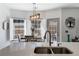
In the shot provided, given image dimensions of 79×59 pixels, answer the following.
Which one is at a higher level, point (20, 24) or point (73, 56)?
point (20, 24)

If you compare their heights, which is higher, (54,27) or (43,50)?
(54,27)

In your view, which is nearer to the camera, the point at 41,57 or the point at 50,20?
the point at 41,57

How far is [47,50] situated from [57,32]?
15.8 ft

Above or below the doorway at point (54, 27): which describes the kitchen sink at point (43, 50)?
below

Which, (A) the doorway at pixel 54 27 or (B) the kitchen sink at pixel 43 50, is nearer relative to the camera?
(B) the kitchen sink at pixel 43 50

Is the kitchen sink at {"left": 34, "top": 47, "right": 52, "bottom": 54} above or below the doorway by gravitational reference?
below

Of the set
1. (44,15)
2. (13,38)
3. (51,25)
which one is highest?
(44,15)

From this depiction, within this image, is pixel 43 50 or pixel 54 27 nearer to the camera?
pixel 43 50

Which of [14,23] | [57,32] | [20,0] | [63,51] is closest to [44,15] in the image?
[57,32]

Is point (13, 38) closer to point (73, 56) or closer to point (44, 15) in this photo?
point (44, 15)

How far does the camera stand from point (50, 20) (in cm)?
742

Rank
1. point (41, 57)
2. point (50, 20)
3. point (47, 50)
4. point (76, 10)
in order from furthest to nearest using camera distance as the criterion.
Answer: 1. point (50, 20)
2. point (76, 10)
3. point (47, 50)
4. point (41, 57)

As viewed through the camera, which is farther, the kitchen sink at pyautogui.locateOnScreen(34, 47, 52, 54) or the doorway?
the doorway

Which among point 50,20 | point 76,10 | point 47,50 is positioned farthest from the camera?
point 50,20
